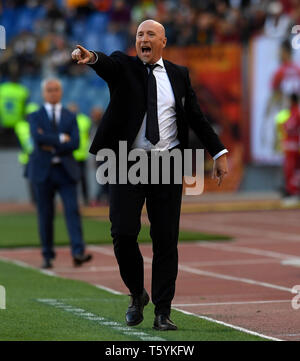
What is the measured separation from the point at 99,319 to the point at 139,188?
4.03ft

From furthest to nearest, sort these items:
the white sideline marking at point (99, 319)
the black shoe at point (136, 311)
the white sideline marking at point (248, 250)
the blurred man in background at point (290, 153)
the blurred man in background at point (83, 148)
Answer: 1. the blurred man in background at point (290, 153)
2. the blurred man in background at point (83, 148)
3. the white sideline marking at point (248, 250)
4. the black shoe at point (136, 311)
5. the white sideline marking at point (99, 319)

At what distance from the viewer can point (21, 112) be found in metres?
28.0

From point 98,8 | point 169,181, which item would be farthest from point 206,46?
point 169,181

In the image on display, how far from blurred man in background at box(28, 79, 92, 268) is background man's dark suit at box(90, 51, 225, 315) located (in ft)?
17.0

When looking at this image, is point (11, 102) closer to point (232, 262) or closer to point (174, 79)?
point (232, 262)

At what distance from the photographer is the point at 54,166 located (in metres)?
13.9

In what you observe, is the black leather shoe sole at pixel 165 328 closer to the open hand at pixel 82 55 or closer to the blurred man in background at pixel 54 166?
the open hand at pixel 82 55

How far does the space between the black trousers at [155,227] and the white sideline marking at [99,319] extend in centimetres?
30

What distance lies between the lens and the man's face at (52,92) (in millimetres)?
13875

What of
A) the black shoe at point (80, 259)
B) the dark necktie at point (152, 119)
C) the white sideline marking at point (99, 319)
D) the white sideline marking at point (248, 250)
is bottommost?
the white sideline marking at point (248, 250)

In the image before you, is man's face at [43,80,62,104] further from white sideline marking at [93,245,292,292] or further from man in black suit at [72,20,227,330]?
man in black suit at [72,20,227,330]

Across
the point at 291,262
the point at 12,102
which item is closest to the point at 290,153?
the point at 12,102

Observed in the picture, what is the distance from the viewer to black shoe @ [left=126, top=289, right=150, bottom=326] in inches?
344

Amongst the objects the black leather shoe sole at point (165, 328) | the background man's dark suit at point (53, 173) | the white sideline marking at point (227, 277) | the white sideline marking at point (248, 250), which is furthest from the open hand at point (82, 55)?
the white sideline marking at point (248, 250)
